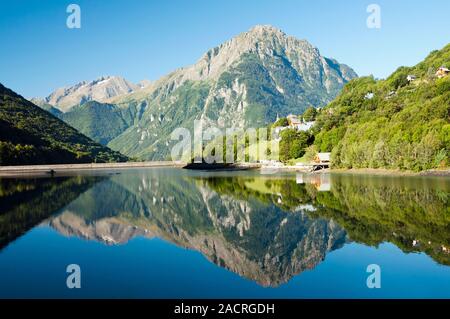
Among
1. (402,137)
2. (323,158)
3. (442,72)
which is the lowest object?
(323,158)

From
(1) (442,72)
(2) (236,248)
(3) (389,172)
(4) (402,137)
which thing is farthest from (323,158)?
(2) (236,248)

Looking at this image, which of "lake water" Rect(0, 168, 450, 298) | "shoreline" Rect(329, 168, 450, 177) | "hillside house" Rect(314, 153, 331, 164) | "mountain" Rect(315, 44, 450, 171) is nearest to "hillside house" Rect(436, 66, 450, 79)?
"mountain" Rect(315, 44, 450, 171)

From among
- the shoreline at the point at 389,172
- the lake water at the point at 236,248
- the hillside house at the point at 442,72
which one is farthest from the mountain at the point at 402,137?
the lake water at the point at 236,248

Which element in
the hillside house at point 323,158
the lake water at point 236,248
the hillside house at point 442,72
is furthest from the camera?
the hillside house at point 442,72

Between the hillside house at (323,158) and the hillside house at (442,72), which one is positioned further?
the hillside house at (442,72)

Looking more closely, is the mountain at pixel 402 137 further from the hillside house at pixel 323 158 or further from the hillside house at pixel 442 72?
the hillside house at pixel 442 72

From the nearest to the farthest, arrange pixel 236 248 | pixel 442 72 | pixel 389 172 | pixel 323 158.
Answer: pixel 236 248, pixel 389 172, pixel 323 158, pixel 442 72

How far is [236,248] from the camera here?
116 feet

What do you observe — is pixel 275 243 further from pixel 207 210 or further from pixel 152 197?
pixel 152 197

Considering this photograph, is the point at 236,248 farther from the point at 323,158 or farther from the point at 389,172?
the point at 323,158

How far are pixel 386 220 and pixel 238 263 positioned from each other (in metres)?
18.3

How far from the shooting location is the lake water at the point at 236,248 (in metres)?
24.3

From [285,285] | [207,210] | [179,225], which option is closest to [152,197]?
[207,210]

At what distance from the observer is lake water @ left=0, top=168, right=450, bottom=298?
24.3 m
